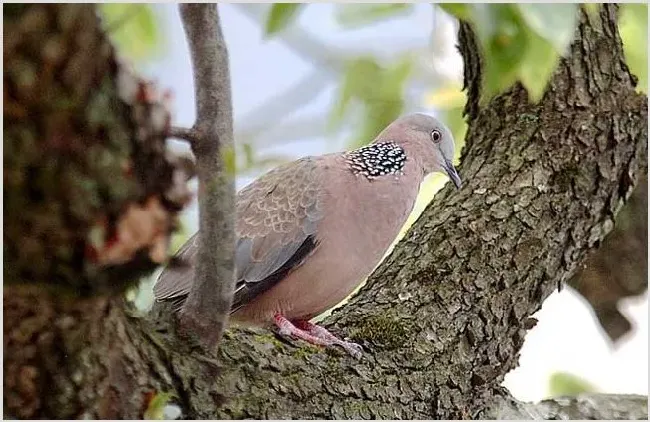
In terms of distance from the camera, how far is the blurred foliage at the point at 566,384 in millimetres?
2086

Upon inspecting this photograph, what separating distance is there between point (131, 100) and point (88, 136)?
0.06m

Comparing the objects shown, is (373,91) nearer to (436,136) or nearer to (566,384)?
(436,136)

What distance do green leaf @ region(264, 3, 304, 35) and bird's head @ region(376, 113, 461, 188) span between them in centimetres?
72

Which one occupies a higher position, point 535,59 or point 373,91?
point 373,91

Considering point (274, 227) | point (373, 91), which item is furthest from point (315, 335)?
point (373, 91)

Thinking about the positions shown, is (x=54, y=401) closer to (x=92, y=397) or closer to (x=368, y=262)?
(x=92, y=397)

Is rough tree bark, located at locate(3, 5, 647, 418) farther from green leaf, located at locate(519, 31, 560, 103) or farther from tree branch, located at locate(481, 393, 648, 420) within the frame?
green leaf, located at locate(519, 31, 560, 103)

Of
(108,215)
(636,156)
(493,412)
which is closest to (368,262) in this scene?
(493,412)

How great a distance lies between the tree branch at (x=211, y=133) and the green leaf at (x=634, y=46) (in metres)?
1.03

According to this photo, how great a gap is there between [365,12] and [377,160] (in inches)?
13.2

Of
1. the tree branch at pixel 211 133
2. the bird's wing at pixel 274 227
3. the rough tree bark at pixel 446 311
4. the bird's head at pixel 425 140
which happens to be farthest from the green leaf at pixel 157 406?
the bird's head at pixel 425 140

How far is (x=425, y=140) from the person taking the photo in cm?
168

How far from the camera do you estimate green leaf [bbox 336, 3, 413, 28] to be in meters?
1.36

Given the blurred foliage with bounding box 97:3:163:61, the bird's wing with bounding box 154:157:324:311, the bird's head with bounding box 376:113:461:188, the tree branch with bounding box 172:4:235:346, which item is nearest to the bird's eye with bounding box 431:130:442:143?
the bird's head with bounding box 376:113:461:188
